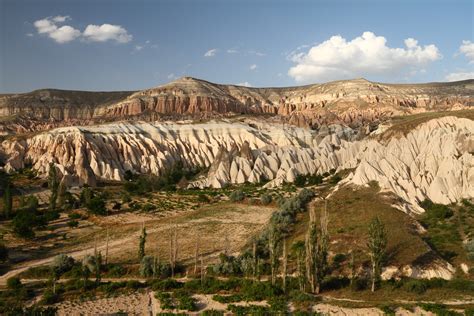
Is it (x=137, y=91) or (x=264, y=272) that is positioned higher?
(x=137, y=91)

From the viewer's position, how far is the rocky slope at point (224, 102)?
115 metres

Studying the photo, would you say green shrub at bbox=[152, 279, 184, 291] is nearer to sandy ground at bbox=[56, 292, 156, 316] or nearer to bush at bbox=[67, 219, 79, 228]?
sandy ground at bbox=[56, 292, 156, 316]

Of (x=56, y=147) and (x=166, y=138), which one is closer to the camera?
(x=56, y=147)

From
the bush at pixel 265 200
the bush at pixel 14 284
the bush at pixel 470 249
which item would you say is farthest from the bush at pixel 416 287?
the bush at pixel 265 200

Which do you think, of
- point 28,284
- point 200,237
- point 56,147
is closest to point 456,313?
point 200,237

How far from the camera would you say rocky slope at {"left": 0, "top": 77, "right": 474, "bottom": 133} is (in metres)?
115

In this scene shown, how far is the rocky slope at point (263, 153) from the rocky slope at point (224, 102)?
29.6m

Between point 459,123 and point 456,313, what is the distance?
44445 millimetres

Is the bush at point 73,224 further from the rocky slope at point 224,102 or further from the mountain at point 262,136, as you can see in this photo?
the rocky slope at point 224,102

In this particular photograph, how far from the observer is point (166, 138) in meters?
80.9

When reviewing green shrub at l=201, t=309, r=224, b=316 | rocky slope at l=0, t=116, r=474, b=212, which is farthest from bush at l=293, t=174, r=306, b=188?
green shrub at l=201, t=309, r=224, b=316

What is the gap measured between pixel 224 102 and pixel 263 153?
73.1m

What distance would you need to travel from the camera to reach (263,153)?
65.4 m

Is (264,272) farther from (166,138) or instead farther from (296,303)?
(166,138)
